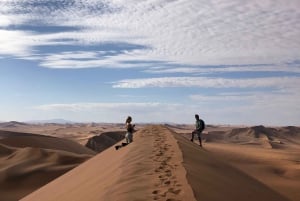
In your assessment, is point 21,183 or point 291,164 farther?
point 291,164

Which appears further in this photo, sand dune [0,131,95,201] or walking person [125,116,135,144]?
sand dune [0,131,95,201]

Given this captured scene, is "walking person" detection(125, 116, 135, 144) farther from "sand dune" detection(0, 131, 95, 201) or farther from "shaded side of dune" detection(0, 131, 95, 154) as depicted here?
"shaded side of dune" detection(0, 131, 95, 154)

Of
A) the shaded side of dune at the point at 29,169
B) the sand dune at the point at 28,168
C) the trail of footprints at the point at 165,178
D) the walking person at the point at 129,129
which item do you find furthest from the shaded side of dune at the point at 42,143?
the trail of footprints at the point at 165,178

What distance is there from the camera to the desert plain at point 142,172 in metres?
7.60

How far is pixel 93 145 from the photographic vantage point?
5569 cm

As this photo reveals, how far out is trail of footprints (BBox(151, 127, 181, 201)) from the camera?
6.72 metres

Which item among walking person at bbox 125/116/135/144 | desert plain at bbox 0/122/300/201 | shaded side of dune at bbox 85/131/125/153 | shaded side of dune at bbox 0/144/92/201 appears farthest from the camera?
shaded side of dune at bbox 85/131/125/153

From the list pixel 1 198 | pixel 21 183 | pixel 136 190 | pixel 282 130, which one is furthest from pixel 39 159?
pixel 282 130

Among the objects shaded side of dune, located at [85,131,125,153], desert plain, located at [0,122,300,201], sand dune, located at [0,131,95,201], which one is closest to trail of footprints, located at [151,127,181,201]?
desert plain, located at [0,122,300,201]

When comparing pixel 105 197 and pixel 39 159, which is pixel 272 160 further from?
pixel 105 197

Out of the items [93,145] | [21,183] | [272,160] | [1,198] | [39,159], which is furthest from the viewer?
[93,145]

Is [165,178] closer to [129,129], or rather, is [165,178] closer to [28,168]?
[129,129]

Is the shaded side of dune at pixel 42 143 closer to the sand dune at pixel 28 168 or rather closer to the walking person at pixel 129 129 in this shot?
the sand dune at pixel 28 168

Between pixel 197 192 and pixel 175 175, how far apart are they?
1412mm
